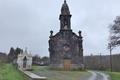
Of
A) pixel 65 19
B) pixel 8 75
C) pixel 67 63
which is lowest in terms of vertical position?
pixel 8 75

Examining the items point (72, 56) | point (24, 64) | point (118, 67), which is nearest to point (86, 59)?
point (118, 67)

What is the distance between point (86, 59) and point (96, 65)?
7.13m

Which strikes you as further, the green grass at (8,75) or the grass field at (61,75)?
the grass field at (61,75)

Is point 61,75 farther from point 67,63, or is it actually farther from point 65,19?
point 65,19

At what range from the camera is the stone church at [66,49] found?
60.3 metres

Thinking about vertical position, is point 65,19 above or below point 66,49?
above

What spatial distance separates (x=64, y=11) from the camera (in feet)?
207

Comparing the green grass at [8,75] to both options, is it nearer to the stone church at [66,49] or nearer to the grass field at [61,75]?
the grass field at [61,75]

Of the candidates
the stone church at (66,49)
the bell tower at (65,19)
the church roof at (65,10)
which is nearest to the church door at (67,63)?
the stone church at (66,49)

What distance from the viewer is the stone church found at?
2375 inches

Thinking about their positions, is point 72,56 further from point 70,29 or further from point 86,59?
point 86,59

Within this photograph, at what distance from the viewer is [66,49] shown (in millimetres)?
60531

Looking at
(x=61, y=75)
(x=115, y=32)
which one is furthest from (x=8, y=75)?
(x=115, y=32)

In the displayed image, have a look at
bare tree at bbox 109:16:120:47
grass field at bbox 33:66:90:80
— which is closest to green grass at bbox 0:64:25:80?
grass field at bbox 33:66:90:80
